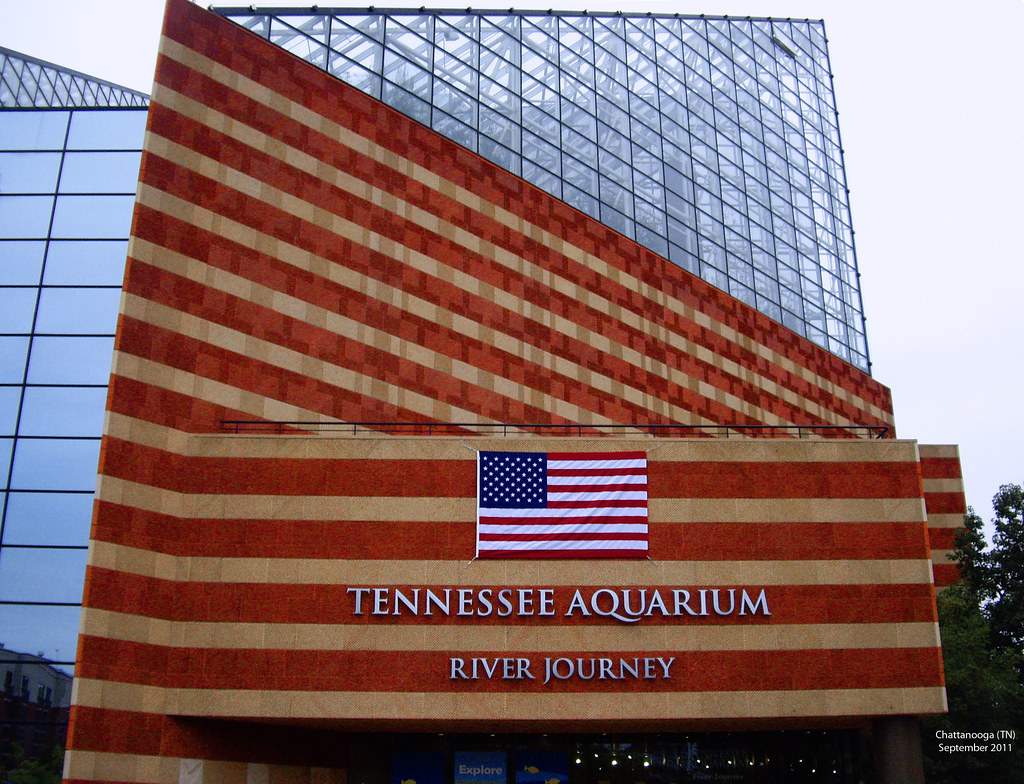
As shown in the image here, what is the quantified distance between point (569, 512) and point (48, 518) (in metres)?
18.2

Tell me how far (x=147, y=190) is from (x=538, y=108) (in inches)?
930

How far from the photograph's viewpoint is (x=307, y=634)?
37312mm

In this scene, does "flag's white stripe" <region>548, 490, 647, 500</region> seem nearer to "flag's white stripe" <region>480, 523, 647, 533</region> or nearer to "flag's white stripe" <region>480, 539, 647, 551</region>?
"flag's white stripe" <region>480, 523, 647, 533</region>

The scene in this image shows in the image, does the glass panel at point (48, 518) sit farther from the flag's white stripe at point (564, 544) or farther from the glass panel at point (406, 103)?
the glass panel at point (406, 103)

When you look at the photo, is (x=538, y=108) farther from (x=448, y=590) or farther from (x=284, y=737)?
(x=284, y=737)

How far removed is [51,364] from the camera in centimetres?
4047

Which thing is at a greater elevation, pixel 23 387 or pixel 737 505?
pixel 23 387

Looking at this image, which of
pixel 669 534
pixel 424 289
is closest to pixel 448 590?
pixel 669 534

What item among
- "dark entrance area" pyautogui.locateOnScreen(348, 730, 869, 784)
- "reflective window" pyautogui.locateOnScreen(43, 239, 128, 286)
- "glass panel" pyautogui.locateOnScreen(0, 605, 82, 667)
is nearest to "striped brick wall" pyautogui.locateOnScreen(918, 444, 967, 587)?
"dark entrance area" pyautogui.locateOnScreen(348, 730, 869, 784)

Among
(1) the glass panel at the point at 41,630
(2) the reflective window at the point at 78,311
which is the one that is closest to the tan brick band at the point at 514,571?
(1) the glass panel at the point at 41,630

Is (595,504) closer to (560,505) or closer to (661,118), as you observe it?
(560,505)

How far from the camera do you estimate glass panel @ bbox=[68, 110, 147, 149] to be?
44.4m

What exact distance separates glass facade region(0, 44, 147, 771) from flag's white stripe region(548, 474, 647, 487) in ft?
53.9

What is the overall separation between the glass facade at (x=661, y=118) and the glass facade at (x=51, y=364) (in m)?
9.48
